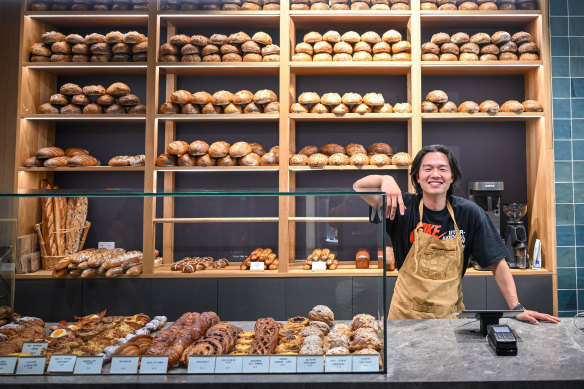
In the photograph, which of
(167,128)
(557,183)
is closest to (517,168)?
(557,183)

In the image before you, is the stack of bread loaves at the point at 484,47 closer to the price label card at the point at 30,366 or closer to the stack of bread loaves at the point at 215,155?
the stack of bread loaves at the point at 215,155

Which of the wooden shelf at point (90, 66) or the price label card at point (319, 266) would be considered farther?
the wooden shelf at point (90, 66)

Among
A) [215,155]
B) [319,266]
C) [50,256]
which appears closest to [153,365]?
[319,266]

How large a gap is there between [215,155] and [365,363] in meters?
2.54

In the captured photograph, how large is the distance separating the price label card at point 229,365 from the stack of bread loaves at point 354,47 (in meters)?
2.79

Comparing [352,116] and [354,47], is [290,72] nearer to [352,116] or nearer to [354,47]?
[354,47]

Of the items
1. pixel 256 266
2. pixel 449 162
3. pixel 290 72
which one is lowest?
pixel 256 266

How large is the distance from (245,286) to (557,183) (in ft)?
9.87

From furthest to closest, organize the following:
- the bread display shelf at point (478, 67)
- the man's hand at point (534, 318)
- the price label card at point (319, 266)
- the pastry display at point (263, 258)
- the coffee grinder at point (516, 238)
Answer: the bread display shelf at point (478, 67), the coffee grinder at point (516, 238), the pastry display at point (263, 258), the man's hand at point (534, 318), the price label card at point (319, 266)

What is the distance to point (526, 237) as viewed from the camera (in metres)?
3.27

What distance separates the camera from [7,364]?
3.39 ft

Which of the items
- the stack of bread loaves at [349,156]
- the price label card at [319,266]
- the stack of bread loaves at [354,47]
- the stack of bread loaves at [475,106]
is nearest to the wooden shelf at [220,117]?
the stack of bread loaves at [349,156]

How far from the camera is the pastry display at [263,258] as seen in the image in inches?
63.4

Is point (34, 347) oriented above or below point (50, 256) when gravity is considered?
below
